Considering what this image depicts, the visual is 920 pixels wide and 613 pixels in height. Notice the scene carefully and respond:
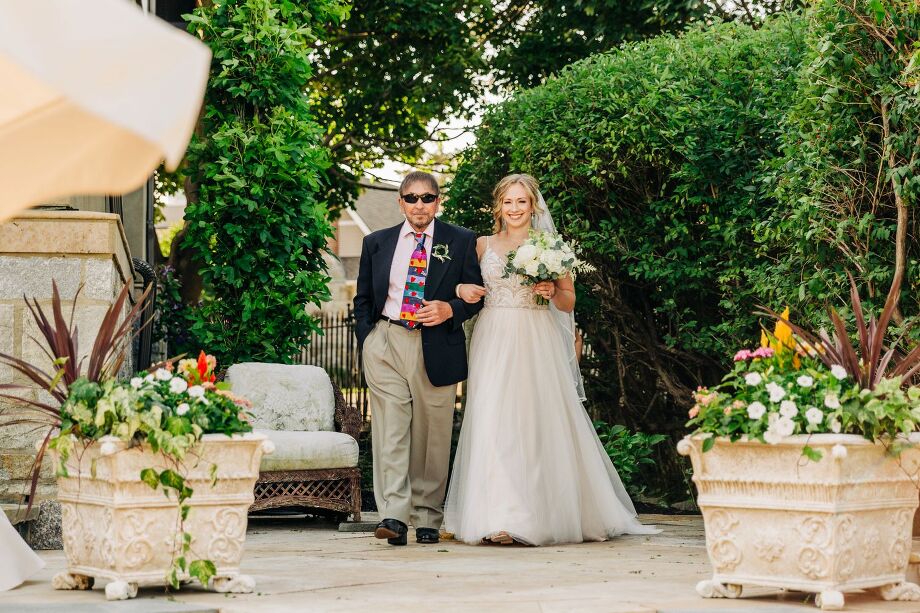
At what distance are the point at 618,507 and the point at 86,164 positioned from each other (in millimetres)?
5350

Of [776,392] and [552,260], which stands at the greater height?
[552,260]

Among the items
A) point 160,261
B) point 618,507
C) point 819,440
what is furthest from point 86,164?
point 160,261

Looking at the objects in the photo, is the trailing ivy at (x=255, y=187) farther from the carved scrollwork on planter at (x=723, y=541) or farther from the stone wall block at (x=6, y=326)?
the carved scrollwork on planter at (x=723, y=541)

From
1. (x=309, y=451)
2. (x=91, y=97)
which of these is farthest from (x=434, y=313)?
(x=91, y=97)

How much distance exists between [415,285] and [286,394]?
198cm

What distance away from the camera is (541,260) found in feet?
22.2

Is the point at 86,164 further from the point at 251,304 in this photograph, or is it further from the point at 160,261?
the point at 160,261

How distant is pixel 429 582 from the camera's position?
5035 millimetres

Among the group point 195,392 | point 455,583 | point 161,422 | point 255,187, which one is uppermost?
point 255,187

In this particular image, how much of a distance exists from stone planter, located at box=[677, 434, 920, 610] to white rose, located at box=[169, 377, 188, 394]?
201cm

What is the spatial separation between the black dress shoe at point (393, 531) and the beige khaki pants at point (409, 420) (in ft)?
0.33

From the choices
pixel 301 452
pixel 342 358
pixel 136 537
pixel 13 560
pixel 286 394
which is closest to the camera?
pixel 136 537

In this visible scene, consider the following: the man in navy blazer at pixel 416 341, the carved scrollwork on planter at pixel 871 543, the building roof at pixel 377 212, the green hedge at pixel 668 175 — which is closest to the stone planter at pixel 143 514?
the man in navy blazer at pixel 416 341

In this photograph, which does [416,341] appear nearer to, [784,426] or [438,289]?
[438,289]
